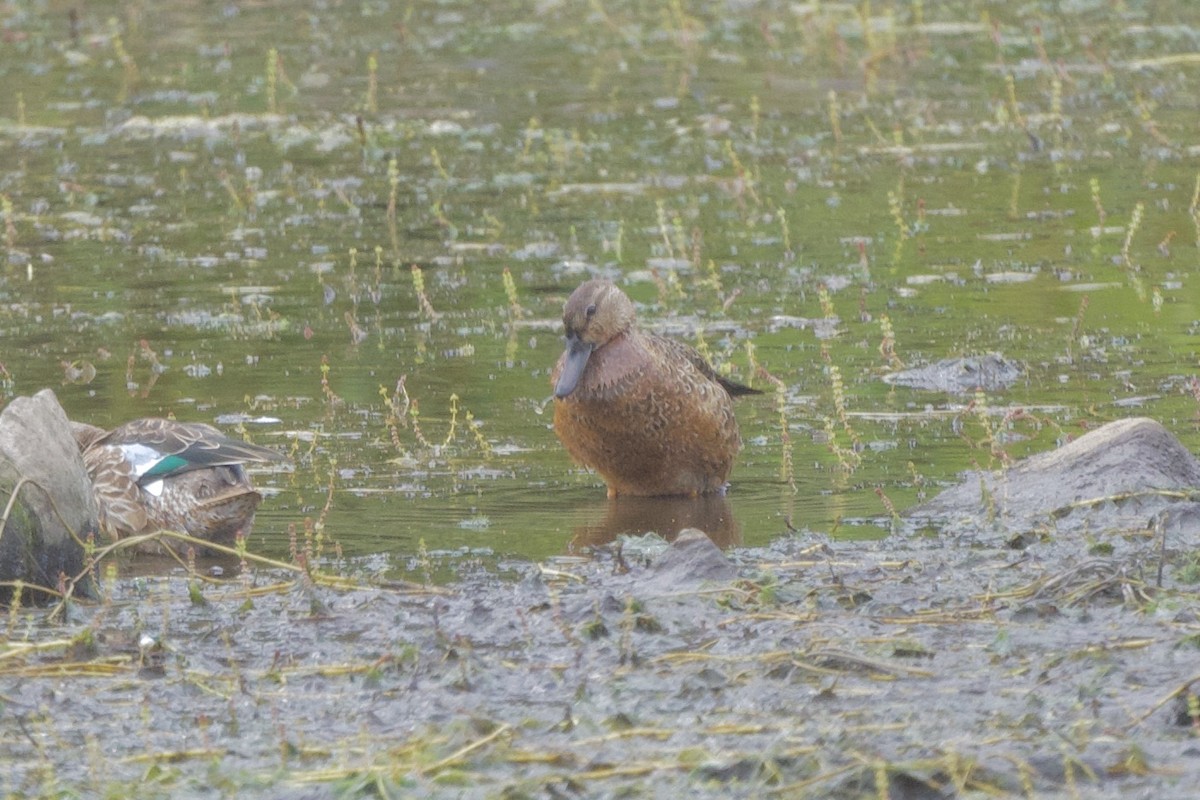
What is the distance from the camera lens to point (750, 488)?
313 inches

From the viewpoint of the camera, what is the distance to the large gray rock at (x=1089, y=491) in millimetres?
6617

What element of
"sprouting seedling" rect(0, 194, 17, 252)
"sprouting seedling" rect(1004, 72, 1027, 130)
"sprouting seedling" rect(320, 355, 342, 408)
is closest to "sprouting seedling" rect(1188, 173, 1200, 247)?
"sprouting seedling" rect(1004, 72, 1027, 130)

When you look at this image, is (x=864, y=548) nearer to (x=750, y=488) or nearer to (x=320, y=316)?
(x=750, y=488)

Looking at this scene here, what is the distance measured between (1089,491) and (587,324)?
203 cm

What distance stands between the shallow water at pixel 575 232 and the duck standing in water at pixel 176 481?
176 millimetres

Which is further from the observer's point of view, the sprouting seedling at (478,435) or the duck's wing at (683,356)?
the sprouting seedling at (478,435)

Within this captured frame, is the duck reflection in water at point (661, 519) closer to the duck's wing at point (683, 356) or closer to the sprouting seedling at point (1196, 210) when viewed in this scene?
the duck's wing at point (683, 356)

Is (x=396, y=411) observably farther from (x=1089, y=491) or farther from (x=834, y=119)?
(x=834, y=119)

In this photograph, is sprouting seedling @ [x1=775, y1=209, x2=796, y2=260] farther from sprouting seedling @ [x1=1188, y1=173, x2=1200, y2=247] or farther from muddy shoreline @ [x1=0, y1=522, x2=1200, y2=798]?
muddy shoreline @ [x1=0, y1=522, x2=1200, y2=798]

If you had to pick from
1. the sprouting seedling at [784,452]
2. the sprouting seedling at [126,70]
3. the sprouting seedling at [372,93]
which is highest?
the sprouting seedling at [126,70]

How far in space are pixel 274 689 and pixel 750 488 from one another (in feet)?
10.4

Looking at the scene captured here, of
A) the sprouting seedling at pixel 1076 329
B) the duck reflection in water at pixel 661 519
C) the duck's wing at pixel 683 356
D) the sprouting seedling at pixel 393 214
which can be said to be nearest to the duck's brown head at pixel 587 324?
the duck's wing at pixel 683 356

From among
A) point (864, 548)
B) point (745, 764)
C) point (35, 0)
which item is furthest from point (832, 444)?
point (35, 0)

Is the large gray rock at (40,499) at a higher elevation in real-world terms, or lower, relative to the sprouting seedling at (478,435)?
higher
